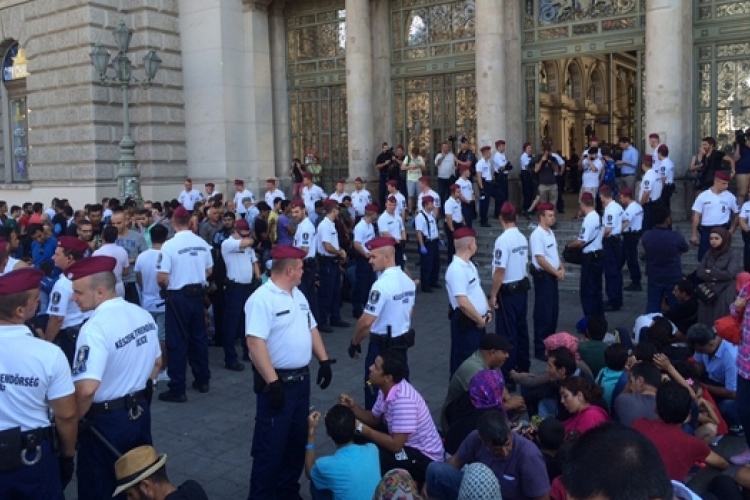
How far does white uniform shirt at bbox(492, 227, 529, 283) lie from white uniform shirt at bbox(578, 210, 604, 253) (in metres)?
2.51

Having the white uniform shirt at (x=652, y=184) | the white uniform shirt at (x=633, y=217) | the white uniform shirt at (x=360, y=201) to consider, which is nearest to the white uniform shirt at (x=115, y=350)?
the white uniform shirt at (x=633, y=217)

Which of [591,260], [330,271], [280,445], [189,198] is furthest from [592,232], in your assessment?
[189,198]

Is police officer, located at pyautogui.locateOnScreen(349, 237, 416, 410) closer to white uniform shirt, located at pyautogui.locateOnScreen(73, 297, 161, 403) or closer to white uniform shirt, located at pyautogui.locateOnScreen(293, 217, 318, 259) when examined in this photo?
white uniform shirt, located at pyautogui.locateOnScreen(73, 297, 161, 403)

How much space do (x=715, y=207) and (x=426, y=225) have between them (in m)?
5.04

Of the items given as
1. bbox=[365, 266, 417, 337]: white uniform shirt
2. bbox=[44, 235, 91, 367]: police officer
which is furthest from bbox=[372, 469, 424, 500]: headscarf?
bbox=[44, 235, 91, 367]: police officer

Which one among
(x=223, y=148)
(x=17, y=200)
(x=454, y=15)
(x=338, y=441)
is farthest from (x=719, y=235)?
(x=17, y=200)

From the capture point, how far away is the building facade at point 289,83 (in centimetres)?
1670

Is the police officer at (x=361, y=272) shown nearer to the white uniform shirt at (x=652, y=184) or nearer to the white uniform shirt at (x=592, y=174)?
the white uniform shirt at (x=652, y=184)

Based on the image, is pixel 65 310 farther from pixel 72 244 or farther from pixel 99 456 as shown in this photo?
pixel 99 456

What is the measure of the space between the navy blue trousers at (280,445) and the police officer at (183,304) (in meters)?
3.04

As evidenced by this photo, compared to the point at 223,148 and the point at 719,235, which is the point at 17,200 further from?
the point at 719,235

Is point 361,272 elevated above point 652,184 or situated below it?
below

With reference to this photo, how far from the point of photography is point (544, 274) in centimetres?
898

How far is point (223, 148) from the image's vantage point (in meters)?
20.3
